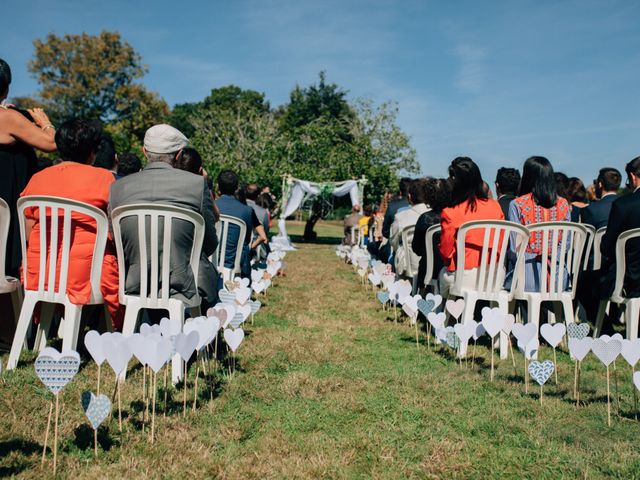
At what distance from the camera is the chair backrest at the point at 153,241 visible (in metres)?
3.35

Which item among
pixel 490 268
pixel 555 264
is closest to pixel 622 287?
pixel 555 264

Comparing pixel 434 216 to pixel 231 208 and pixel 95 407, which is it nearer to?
pixel 231 208

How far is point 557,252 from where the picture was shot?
454 cm

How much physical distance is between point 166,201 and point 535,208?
292 centimetres

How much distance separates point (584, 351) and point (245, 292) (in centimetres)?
264

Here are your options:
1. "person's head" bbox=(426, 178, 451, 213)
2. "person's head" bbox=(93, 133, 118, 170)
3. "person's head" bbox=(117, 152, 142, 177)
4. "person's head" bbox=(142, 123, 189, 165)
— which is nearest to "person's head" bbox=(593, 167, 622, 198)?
"person's head" bbox=(426, 178, 451, 213)

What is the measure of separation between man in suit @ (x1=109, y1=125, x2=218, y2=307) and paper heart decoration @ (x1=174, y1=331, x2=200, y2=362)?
0.82m

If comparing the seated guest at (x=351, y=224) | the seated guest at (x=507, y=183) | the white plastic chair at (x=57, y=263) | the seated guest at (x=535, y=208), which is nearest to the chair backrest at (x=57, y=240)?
the white plastic chair at (x=57, y=263)

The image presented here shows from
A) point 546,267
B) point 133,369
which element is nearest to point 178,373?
point 133,369

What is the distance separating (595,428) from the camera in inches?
110

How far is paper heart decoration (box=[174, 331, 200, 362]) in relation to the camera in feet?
8.65

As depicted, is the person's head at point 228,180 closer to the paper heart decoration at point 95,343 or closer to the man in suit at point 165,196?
the man in suit at point 165,196

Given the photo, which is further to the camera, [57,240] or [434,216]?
[434,216]

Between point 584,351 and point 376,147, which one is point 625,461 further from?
point 376,147
